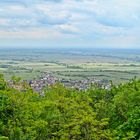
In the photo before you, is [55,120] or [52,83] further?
[52,83]

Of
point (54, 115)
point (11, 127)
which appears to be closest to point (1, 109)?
point (11, 127)

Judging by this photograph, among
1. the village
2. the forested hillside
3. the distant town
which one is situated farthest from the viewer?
the village

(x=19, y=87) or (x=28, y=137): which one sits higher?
(x=19, y=87)

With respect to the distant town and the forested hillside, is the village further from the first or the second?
the forested hillside

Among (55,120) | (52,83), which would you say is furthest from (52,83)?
(55,120)

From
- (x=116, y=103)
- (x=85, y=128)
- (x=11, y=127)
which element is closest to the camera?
(x=85, y=128)

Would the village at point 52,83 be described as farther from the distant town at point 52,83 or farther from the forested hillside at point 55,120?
the forested hillside at point 55,120

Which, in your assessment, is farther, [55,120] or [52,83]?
[52,83]

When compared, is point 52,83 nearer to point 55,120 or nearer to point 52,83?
point 52,83

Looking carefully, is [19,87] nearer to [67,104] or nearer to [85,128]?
[67,104]

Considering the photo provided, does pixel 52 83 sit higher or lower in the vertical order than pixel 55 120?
lower

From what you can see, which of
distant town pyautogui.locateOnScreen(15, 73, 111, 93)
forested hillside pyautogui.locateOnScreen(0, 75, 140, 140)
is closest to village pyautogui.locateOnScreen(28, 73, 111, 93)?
distant town pyautogui.locateOnScreen(15, 73, 111, 93)
